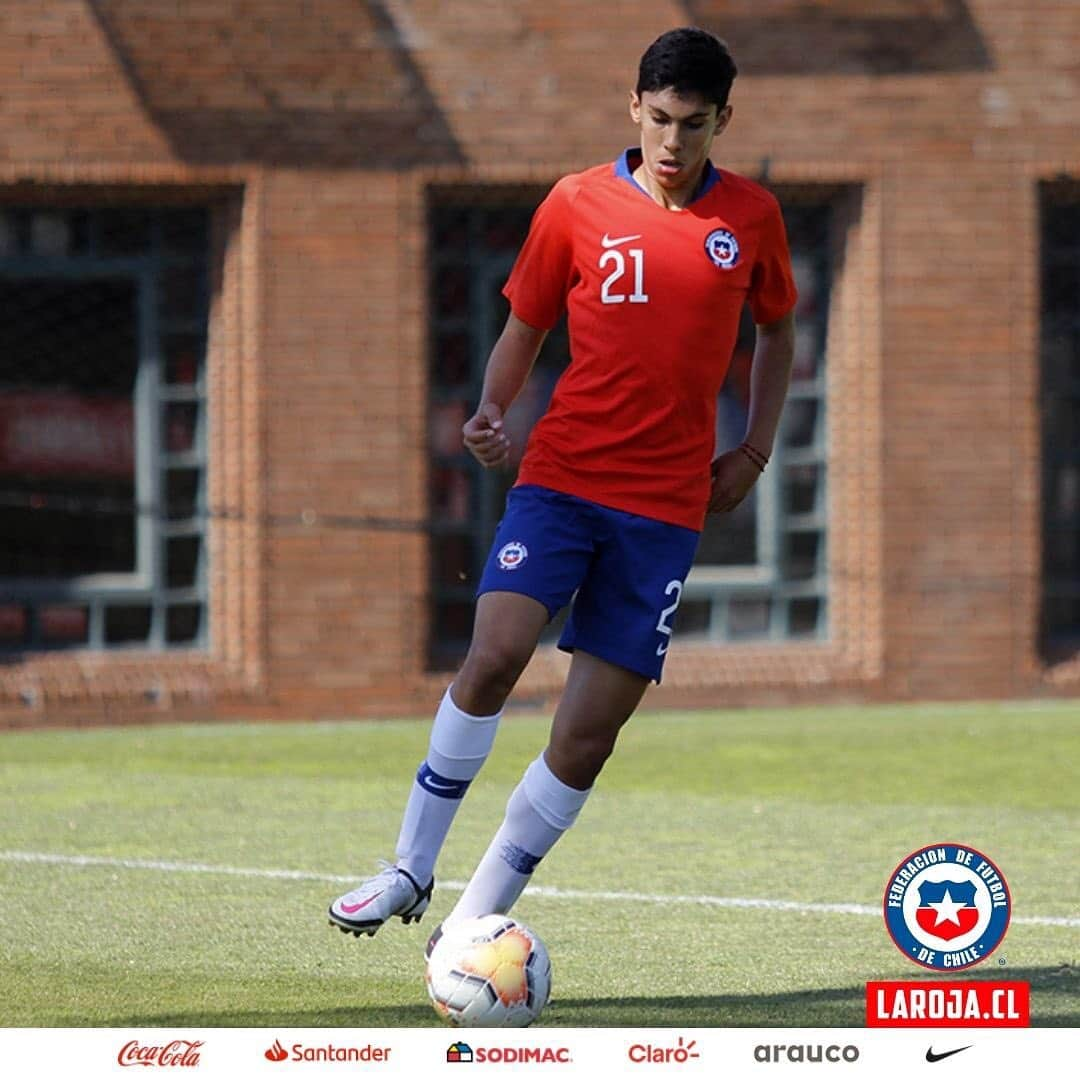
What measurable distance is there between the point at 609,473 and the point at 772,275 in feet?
2.33

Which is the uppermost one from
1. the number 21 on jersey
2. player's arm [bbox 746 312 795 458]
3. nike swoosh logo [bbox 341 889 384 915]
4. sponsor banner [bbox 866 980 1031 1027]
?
the number 21 on jersey

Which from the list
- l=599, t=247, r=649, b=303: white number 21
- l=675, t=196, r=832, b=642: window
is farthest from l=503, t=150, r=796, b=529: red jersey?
l=675, t=196, r=832, b=642: window

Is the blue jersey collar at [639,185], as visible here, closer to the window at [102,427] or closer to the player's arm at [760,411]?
the player's arm at [760,411]

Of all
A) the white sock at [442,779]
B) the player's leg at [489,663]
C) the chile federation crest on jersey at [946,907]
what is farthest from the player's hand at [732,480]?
the chile federation crest on jersey at [946,907]

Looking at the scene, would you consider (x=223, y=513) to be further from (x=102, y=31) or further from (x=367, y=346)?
(x=102, y=31)

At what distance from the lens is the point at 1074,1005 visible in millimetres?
6320

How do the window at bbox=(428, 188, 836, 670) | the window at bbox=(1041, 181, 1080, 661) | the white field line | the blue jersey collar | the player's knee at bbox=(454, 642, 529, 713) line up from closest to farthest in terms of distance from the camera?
the player's knee at bbox=(454, 642, 529, 713) < the blue jersey collar < the white field line < the window at bbox=(428, 188, 836, 670) < the window at bbox=(1041, 181, 1080, 661)

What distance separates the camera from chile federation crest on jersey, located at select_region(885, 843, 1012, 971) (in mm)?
6074
